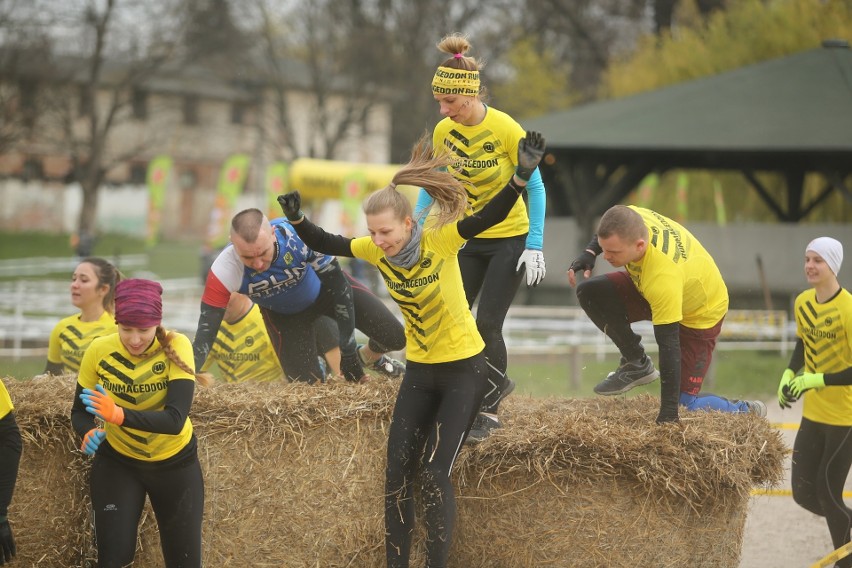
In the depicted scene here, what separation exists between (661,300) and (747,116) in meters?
14.4

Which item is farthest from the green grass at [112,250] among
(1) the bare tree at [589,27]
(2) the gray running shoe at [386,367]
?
(2) the gray running shoe at [386,367]

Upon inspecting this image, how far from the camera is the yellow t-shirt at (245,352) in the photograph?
26.1 ft

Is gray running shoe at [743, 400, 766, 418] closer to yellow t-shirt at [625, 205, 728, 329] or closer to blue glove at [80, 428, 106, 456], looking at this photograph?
yellow t-shirt at [625, 205, 728, 329]

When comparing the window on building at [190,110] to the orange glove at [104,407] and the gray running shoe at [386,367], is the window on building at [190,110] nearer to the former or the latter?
the gray running shoe at [386,367]

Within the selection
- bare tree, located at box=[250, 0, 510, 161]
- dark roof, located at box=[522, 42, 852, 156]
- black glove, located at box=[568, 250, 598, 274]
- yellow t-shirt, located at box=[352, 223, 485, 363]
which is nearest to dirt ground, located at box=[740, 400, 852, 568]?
black glove, located at box=[568, 250, 598, 274]

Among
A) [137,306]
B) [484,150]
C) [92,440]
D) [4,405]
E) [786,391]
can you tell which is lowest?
[786,391]

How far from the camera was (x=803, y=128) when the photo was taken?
18375mm

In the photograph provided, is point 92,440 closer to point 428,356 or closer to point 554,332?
point 428,356

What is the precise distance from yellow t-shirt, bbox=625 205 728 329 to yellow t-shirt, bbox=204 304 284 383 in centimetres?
292

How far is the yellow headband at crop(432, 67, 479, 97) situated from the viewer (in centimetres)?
611

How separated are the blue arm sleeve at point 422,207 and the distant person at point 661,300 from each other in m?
1.05

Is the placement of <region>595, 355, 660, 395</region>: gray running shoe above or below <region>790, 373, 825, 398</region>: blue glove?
below

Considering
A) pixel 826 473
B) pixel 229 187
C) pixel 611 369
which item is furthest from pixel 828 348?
pixel 229 187

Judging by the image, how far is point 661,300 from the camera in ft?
20.4
